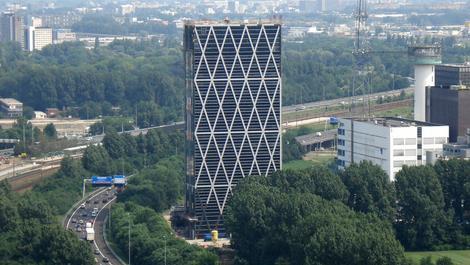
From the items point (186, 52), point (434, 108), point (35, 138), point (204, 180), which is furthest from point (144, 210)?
point (35, 138)

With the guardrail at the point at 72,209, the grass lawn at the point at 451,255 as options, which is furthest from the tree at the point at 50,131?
the grass lawn at the point at 451,255

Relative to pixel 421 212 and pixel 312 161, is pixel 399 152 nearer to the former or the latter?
pixel 421 212

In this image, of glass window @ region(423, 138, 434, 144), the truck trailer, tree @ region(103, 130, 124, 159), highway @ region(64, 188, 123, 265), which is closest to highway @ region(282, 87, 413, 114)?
tree @ region(103, 130, 124, 159)

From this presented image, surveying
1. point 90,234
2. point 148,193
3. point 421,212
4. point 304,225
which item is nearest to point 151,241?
point 90,234

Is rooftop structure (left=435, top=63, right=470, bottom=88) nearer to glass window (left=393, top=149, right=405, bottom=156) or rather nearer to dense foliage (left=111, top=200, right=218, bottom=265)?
glass window (left=393, top=149, right=405, bottom=156)

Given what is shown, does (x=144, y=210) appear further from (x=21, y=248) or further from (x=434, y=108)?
(x=434, y=108)

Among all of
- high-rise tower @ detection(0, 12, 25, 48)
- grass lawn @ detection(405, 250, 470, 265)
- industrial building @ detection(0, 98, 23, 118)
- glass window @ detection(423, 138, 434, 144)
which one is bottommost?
industrial building @ detection(0, 98, 23, 118)

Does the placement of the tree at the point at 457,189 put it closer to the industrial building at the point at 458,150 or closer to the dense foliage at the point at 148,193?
the industrial building at the point at 458,150
